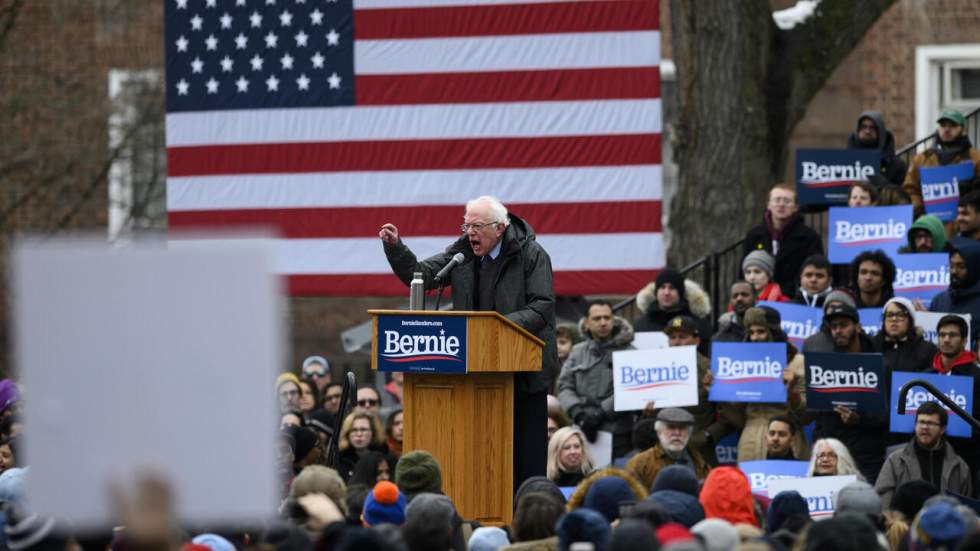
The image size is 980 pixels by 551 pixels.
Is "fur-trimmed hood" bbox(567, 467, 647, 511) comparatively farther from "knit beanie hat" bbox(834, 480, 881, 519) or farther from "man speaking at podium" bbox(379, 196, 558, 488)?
"man speaking at podium" bbox(379, 196, 558, 488)

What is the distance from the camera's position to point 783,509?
7.41 meters

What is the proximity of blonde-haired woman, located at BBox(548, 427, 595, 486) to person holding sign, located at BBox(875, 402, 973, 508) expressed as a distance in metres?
1.81

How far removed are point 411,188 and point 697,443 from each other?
17.0ft

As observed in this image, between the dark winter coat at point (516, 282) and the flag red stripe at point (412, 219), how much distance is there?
650cm

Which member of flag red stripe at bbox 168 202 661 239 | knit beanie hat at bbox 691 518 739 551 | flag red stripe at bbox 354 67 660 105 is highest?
flag red stripe at bbox 354 67 660 105

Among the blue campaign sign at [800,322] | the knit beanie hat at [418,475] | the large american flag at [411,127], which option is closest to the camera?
the knit beanie hat at [418,475]

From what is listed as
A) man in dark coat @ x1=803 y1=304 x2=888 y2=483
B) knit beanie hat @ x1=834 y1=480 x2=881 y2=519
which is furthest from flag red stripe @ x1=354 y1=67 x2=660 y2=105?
knit beanie hat @ x1=834 y1=480 x2=881 y2=519

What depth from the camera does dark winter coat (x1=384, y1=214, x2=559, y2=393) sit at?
371 inches

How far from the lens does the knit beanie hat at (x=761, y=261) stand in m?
14.0

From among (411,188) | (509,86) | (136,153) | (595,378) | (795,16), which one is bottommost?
(595,378)

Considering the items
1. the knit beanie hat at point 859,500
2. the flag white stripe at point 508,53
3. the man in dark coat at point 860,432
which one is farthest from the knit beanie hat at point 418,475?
the flag white stripe at point 508,53

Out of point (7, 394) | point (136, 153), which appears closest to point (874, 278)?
point (7, 394)

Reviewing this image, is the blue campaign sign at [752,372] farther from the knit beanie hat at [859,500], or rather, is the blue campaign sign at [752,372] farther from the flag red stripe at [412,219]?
the knit beanie hat at [859,500]

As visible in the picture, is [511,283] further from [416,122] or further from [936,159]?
[416,122]
